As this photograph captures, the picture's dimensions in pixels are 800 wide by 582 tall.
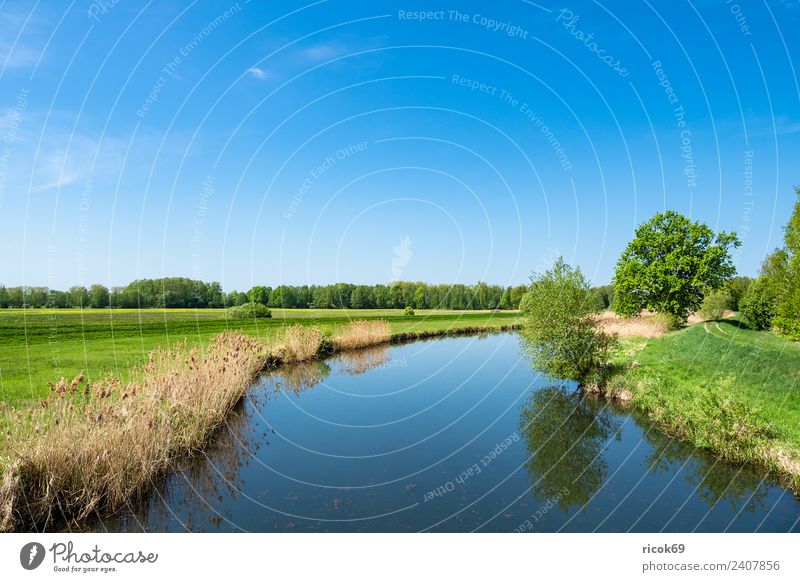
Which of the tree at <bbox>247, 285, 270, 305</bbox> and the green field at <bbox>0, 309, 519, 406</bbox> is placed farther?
the tree at <bbox>247, 285, 270, 305</bbox>

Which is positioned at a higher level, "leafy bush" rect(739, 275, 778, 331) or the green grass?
"leafy bush" rect(739, 275, 778, 331)

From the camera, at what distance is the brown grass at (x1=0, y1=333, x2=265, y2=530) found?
28.5 feet

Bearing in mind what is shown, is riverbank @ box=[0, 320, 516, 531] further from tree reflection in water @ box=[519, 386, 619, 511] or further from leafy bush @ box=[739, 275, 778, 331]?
leafy bush @ box=[739, 275, 778, 331]

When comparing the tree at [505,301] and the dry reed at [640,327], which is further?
the tree at [505,301]

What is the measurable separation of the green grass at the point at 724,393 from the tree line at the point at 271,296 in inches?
1425

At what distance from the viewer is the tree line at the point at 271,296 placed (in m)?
45.7

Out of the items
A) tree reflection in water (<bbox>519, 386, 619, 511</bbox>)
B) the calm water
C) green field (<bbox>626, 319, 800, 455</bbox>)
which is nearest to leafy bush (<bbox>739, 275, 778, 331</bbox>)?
green field (<bbox>626, 319, 800, 455</bbox>)

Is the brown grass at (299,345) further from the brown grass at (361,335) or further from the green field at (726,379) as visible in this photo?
the green field at (726,379)

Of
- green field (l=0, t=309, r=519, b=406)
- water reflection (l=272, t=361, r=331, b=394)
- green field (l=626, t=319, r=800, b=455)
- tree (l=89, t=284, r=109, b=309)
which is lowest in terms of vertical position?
water reflection (l=272, t=361, r=331, b=394)

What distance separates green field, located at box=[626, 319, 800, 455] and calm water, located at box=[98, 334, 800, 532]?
146 centimetres

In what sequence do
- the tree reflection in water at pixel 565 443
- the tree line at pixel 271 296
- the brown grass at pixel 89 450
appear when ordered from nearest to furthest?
the brown grass at pixel 89 450 < the tree reflection in water at pixel 565 443 < the tree line at pixel 271 296
